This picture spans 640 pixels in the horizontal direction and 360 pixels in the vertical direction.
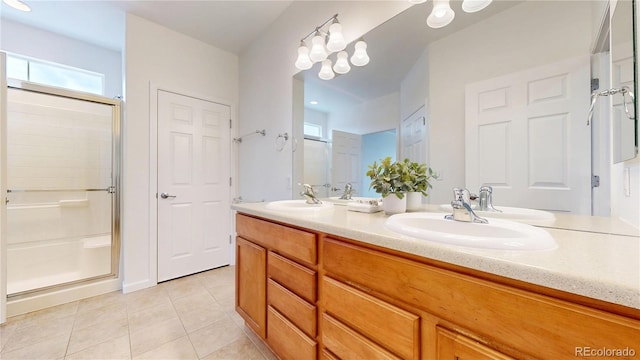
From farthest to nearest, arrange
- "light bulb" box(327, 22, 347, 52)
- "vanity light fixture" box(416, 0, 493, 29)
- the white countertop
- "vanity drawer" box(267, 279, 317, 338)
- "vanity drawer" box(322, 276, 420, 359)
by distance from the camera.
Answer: "light bulb" box(327, 22, 347, 52)
"vanity light fixture" box(416, 0, 493, 29)
"vanity drawer" box(267, 279, 317, 338)
"vanity drawer" box(322, 276, 420, 359)
the white countertop

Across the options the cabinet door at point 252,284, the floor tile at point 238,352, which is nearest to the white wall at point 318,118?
the cabinet door at point 252,284

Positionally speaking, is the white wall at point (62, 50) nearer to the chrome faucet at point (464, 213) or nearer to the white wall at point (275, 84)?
the white wall at point (275, 84)

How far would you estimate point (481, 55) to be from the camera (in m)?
1.09

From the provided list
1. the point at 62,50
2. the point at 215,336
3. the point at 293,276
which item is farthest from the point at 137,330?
Answer: the point at 62,50

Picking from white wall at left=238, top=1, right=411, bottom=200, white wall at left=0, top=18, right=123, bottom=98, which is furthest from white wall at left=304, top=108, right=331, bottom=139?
white wall at left=0, top=18, right=123, bottom=98

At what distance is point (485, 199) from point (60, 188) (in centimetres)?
351

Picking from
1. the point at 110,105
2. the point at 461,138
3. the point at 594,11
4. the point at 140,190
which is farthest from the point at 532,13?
the point at 110,105

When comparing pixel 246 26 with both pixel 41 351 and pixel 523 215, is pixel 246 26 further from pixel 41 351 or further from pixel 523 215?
pixel 41 351

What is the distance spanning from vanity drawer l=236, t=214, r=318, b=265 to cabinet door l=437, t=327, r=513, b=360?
0.51m

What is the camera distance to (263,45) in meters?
2.64

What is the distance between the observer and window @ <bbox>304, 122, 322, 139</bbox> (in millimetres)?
1930

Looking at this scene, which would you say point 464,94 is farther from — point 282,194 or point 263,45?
point 263,45

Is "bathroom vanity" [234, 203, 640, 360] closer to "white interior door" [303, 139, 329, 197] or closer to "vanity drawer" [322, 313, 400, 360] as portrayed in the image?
"vanity drawer" [322, 313, 400, 360]

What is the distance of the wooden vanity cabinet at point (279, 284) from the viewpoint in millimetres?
1025
